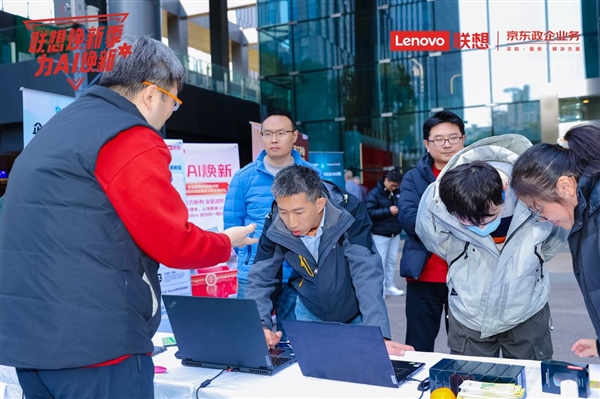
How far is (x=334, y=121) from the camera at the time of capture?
36.3 feet

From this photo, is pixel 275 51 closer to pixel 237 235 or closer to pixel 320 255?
pixel 320 255

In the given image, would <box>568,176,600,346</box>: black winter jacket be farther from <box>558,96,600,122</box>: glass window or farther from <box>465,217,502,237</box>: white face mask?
<box>558,96,600,122</box>: glass window

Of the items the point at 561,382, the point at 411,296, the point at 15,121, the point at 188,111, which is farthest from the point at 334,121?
the point at 561,382

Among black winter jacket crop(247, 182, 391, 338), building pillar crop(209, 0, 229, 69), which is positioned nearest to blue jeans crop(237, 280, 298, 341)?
black winter jacket crop(247, 182, 391, 338)

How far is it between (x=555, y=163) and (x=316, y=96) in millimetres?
9909

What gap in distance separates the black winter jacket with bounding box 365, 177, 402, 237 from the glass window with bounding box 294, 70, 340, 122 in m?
5.10

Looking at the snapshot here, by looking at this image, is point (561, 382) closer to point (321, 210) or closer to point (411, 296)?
point (321, 210)

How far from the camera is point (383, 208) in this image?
6070 millimetres

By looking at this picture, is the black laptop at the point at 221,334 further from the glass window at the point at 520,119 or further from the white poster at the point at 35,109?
the glass window at the point at 520,119

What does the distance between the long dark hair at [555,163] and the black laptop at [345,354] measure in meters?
0.54

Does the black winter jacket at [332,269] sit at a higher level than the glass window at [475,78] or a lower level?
lower

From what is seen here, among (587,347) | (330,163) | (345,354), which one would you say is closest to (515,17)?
(330,163)

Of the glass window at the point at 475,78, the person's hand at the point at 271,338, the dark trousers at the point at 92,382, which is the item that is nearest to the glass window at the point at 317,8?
the glass window at the point at 475,78

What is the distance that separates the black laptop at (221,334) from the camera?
1.68m
